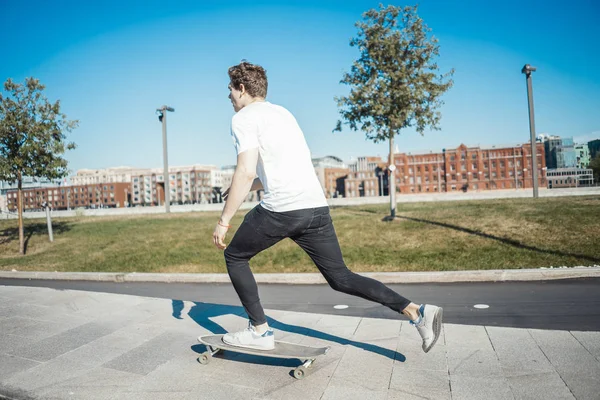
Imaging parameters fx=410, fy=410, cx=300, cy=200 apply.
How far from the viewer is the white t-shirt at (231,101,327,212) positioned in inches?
108

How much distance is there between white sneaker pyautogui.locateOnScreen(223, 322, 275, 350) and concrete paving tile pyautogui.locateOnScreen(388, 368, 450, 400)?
0.91 m

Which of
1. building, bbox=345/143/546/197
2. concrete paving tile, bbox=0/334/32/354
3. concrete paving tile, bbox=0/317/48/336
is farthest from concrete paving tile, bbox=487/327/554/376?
building, bbox=345/143/546/197

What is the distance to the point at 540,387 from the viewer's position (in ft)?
8.50

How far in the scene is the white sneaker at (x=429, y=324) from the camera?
2824 mm

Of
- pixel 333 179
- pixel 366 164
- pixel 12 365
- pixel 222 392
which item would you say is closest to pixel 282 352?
pixel 222 392

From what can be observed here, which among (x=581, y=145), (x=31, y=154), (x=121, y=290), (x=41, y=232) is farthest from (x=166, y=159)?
(x=581, y=145)

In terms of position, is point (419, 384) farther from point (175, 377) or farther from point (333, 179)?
point (333, 179)

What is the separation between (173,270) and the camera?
9.79m

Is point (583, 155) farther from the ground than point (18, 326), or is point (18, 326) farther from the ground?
point (583, 155)

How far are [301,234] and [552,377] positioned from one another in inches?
75.9

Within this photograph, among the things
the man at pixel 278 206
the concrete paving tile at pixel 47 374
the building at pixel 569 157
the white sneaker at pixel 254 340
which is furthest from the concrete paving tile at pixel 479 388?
the building at pixel 569 157

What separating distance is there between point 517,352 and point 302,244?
197 cm

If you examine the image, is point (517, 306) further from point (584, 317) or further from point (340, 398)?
point (340, 398)

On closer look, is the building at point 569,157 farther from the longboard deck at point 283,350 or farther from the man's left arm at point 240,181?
the man's left arm at point 240,181
